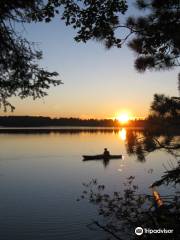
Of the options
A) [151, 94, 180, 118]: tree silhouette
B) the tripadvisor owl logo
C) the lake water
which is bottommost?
the lake water

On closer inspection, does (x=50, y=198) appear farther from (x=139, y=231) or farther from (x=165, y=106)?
(x=165, y=106)

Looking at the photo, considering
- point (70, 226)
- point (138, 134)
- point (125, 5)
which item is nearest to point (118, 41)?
point (125, 5)

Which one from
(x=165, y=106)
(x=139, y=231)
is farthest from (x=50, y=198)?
(x=165, y=106)

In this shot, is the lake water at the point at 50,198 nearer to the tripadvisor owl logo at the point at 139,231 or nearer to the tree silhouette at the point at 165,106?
the tree silhouette at the point at 165,106

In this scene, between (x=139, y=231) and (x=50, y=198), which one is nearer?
(x=139, y=231)

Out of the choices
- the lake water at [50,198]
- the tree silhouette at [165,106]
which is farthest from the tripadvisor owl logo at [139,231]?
the tree silhouette at [165,106]

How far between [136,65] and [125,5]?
2.22m

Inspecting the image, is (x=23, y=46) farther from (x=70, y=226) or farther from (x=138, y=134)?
(x=70, y=226)

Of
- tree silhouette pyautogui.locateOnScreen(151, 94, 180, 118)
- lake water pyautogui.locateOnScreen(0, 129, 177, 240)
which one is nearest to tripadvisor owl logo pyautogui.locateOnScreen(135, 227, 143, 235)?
lake water pyautogui.locateOnScreen(0, 129, 177, 240)

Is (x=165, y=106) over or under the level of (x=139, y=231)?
over

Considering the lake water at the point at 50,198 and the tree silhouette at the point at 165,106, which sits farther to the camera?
the lake water at the point at 50,198

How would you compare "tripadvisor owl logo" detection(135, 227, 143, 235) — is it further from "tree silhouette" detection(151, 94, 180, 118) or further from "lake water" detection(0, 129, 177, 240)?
"tree silhouette" detection(151, 94, 180, 118)

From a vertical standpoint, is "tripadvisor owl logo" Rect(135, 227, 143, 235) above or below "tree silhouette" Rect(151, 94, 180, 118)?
below

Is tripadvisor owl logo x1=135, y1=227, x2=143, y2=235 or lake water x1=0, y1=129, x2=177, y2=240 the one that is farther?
lake water x1=0, y1=129, x2=177, y2=240
